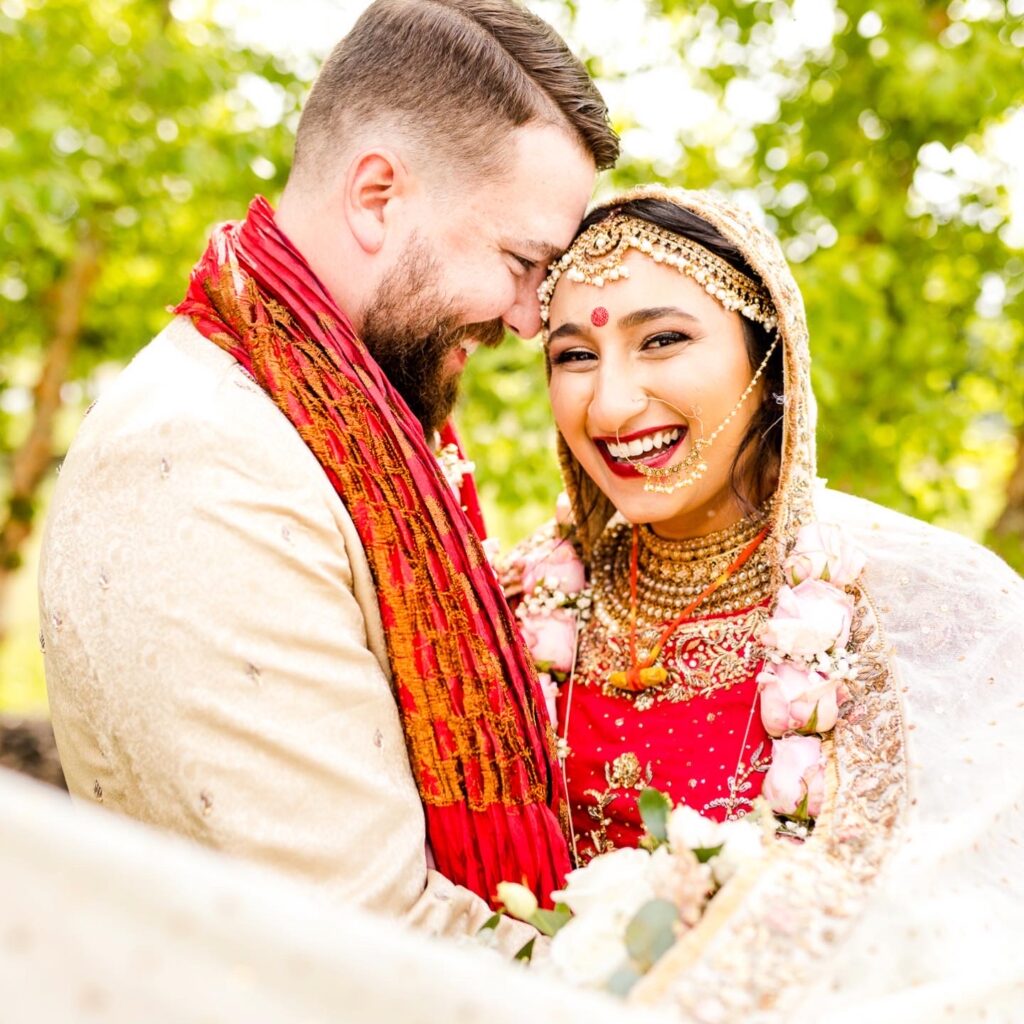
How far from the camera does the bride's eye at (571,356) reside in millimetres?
2451

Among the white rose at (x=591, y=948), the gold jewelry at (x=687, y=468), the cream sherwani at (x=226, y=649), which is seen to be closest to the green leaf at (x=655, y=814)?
the white rose at (x=591, y=948)

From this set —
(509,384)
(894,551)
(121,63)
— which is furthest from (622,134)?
(894,551)

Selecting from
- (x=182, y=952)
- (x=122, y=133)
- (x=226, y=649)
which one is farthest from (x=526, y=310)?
(x=122, y=133)

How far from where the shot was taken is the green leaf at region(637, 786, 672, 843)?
162 cm

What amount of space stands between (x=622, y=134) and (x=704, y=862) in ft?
10.7

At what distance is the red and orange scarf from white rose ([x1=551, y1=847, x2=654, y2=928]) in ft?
1.28

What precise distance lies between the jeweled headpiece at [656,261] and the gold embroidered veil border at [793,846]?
0.16 feet

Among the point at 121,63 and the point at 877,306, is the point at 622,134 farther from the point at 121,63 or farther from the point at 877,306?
the point at 121,63

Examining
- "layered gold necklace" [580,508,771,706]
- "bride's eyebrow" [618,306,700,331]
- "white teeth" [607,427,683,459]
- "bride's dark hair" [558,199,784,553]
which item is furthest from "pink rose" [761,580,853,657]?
"bride's eyebrow" [618,306,700,331]

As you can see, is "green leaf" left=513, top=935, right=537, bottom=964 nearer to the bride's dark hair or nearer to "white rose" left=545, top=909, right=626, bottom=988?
"white rose" left=545, top=909, right=626, bottom=988

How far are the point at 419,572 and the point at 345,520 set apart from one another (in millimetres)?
185

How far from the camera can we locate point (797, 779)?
2123 millimetres

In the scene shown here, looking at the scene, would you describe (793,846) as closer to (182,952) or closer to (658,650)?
(658,650)

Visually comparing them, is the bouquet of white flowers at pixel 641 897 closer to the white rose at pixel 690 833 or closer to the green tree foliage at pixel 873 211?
the white rose at pixel 690 833
